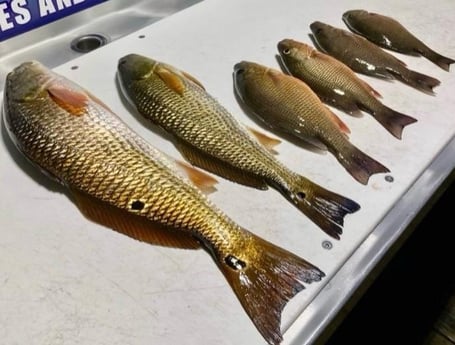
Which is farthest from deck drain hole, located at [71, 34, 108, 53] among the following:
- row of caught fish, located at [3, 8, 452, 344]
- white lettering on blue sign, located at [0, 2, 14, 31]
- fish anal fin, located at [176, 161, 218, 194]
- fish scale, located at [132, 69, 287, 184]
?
fish anal fin, located at [176, 161, 218, 194]

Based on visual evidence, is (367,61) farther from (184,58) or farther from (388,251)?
(388,251)

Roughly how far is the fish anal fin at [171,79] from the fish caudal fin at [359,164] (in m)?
0.35

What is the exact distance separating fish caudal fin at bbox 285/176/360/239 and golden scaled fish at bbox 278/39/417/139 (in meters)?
0.26

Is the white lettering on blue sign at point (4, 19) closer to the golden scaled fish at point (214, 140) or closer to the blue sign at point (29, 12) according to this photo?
the blue sign at point (29, 12)

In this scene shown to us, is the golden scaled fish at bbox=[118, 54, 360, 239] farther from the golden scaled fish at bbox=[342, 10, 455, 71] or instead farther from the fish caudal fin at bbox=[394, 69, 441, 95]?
the golden scaled fish at bbox=[342, 10, 455, 71]

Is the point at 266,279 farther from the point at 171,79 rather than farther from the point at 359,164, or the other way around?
the point at 171,79

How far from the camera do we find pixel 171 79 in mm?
1044

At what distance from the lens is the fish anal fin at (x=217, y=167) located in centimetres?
93

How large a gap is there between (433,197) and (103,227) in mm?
617

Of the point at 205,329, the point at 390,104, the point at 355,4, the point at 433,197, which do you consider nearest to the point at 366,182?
the point at 433,197

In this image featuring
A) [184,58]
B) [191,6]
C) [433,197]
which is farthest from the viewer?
[191,6]

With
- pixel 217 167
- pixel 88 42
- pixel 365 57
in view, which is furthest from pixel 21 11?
pixel 365 57

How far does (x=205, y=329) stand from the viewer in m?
0.73

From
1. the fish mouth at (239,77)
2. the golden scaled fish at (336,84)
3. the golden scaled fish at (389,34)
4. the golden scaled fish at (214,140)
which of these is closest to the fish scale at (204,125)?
the golden scaled fish at (214,140)
